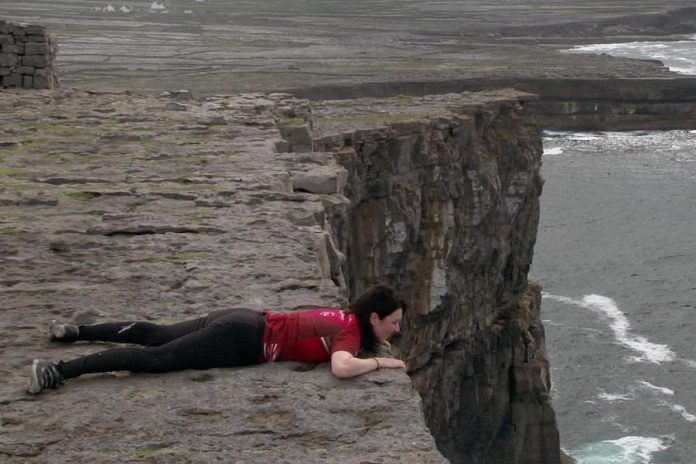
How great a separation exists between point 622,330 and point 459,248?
1050cm

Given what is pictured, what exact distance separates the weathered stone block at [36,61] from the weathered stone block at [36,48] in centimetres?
9

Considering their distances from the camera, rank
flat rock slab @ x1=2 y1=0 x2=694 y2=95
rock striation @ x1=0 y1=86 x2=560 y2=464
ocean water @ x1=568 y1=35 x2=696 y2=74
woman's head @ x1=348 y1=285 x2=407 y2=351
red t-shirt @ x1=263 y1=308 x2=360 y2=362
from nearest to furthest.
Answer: rock striation @ x1=0 y1=86 x2=560 y2=464, red t-shirt @ x1=263 y1=308 x2=360 y2=362, woman's head @ x1=348 y1=285 x2=407 y2=351, flat rock slab @ x1=2 y1=0 x2=694 y2=95, ocean water @ x1=568 y1=35 x2=696 y2=74

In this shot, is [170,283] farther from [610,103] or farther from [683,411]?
[610,103]

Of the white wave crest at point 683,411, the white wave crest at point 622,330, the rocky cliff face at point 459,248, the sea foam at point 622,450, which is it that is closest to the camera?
the rocky cliff face at point 459,248

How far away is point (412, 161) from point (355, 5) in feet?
423

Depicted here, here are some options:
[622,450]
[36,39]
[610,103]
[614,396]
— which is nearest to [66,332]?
[36,39]

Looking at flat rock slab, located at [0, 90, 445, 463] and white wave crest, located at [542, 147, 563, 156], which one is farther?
white wave crest, located at [542, 147, 563, 156]

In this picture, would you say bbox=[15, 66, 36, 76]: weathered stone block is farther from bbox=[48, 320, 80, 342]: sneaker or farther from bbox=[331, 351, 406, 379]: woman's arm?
bbox=[331, 351, 406, 379]: woman's arm

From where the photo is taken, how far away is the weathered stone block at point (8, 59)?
82.7ft

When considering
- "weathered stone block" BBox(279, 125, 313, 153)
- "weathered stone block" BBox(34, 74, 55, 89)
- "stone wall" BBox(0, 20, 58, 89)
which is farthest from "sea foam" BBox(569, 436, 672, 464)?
"stone wall" BBox(0, 20, 58, 89)

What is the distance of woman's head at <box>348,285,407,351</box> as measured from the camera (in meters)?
9.18

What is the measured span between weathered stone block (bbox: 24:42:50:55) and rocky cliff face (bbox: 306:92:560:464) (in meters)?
5.88

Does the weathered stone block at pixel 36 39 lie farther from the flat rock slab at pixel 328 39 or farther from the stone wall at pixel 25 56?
the flat rock slab at pixel 328 39

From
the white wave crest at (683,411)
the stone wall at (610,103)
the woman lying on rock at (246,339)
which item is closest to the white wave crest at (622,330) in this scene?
the white wave crest at (683,411)
